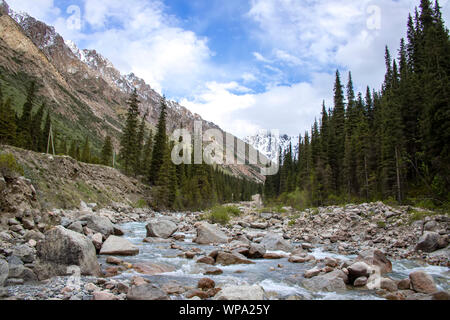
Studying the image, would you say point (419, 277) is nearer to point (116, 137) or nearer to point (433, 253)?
point (433, 253)

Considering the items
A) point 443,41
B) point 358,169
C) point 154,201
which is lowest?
point 154,201

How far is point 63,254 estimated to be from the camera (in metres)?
7.30

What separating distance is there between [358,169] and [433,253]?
3048 cm

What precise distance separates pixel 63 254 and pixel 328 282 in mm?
7357

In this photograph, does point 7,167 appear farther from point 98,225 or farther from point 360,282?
point 360,282

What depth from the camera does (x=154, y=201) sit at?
41281 mm

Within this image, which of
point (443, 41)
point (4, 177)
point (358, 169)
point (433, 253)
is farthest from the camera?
point (358, 169)

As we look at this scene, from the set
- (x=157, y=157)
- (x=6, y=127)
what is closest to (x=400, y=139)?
(x=157, y=157)

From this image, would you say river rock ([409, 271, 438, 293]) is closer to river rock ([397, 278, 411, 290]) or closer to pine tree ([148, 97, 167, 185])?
river rock ([397, 278, 411, 290])

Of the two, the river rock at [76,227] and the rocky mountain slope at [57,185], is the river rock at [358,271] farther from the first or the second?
the rocky mountain slope at [57,185]

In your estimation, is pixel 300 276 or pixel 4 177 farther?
pixel 4 177

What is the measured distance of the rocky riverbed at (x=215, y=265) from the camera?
624cm
